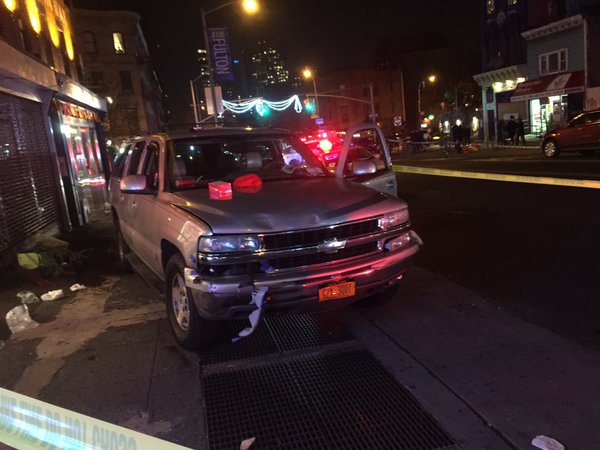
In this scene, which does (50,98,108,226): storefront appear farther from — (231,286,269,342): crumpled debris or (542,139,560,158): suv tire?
(542,139,560,158): suv tire

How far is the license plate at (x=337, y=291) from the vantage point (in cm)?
396

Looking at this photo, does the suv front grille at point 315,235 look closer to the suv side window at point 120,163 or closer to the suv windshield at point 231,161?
the suv windshield at point 231,161

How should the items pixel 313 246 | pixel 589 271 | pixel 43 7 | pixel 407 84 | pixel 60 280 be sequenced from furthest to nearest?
pixel 407 84 → pixel 43 7 → pixel 60 280 → pixel 589 271 → pixel 313 246

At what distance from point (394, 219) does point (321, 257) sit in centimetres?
85

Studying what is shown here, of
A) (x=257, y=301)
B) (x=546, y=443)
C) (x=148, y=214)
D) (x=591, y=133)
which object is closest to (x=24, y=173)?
(x=148, y=214)

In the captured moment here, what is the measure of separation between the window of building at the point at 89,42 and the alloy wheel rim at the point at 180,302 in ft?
157

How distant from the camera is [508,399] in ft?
11.1

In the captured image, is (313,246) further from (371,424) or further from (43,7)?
(43,7)

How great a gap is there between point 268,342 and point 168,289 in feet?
3.43

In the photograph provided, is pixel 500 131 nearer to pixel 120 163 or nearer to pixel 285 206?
pixel 120 163

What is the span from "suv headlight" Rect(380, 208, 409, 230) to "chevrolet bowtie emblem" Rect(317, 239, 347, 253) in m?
0.51

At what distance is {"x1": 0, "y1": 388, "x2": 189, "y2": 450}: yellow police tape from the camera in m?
2.50

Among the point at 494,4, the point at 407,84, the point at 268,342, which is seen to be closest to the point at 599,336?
the point at 268,342

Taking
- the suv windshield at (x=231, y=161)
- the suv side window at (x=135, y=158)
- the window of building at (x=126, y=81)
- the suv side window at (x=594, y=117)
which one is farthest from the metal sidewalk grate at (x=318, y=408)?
the window of building at (x=126, y=81)
